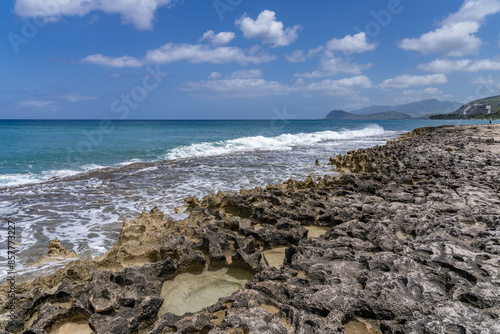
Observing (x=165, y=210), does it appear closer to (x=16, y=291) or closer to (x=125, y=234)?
(x=125, y=234)

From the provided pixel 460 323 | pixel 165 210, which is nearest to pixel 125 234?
pixel 165 210

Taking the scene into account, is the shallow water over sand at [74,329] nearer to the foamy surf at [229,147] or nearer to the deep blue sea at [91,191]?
the deep blue sea at [91,191]

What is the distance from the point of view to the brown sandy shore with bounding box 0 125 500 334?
9.32 ft

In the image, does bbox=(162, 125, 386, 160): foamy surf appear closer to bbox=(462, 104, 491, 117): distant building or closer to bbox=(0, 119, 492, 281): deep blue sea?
bbox=(0, 119, 492, 281): deep blue sea

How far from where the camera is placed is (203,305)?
3.71 m

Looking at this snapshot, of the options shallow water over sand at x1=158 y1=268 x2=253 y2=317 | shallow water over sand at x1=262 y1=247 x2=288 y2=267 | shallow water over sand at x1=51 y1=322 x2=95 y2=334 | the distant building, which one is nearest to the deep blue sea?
shallow water over sand at x1=51 y1=322 x2=95 y2=334

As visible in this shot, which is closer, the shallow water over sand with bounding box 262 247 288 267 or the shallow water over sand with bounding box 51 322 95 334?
the shallow water over sand with bounding box 51 322 95 334

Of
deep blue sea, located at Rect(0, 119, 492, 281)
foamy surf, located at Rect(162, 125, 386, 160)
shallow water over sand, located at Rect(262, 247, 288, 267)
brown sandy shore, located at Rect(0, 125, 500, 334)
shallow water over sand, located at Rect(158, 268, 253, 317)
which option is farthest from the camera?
foamy surf, located at Rect(162, 125, 386, 160)

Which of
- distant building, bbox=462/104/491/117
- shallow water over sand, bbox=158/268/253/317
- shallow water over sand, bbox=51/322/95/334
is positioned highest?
distant building, bbox=462/104/491/117

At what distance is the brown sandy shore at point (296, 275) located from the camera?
2.84 meters

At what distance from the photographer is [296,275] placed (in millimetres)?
3711

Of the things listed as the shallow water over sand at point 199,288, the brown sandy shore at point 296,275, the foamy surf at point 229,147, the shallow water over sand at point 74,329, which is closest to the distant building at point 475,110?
the foamy surf at point 229,147

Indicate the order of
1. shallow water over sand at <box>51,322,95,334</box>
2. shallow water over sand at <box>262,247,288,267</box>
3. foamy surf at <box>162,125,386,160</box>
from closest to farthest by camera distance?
1. shallow water over sand at <box>51,322,95,334</box>
2. shallow water over sand at <box>262,247,288,267</box>
3. foamy surf at <box>162,125,386,160</box>

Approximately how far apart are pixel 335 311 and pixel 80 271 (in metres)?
3.63
